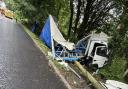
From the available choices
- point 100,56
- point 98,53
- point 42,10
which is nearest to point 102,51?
point 98,53

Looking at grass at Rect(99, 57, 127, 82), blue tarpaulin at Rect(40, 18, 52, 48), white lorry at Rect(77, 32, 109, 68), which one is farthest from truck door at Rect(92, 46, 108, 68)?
blue tarpaulin at Rect(40, 18, 52, 48)

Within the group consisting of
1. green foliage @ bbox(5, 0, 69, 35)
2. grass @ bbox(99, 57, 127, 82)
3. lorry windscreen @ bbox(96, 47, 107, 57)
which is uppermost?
green foliage @ bbox(5, 0, 69, 35)

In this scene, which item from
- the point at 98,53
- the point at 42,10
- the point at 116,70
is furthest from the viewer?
the point at 42,10

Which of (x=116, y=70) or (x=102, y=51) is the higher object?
(x=102, y=51)

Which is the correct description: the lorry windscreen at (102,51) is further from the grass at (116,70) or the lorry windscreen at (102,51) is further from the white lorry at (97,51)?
the grass at (116,70)

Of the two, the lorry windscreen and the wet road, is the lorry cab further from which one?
the wet road

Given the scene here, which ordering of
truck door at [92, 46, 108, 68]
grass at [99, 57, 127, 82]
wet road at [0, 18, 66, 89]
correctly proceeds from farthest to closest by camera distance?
truck door at [92, 46, 108, 68] → grass at [99, 57, 127, 82] → wet road at [0, 18, 66, 89]

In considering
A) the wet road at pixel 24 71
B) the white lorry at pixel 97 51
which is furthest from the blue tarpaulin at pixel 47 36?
the white lorry at pixel 97 51

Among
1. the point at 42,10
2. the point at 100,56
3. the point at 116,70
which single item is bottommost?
the point at 116,70

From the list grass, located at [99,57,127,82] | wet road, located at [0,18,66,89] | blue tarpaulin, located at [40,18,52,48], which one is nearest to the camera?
wet road, located at [0,18,66,89]

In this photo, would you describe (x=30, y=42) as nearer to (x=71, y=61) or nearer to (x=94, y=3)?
(x=71, y=61)

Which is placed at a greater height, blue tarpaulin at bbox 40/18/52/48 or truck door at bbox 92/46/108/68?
blue tarpaulin at bbox 40/18/52/48

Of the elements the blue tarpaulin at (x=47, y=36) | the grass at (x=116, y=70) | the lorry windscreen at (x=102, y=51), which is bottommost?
the grass at (x=116, y=70)

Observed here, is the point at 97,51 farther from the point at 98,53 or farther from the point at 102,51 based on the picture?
the point at 102,51
